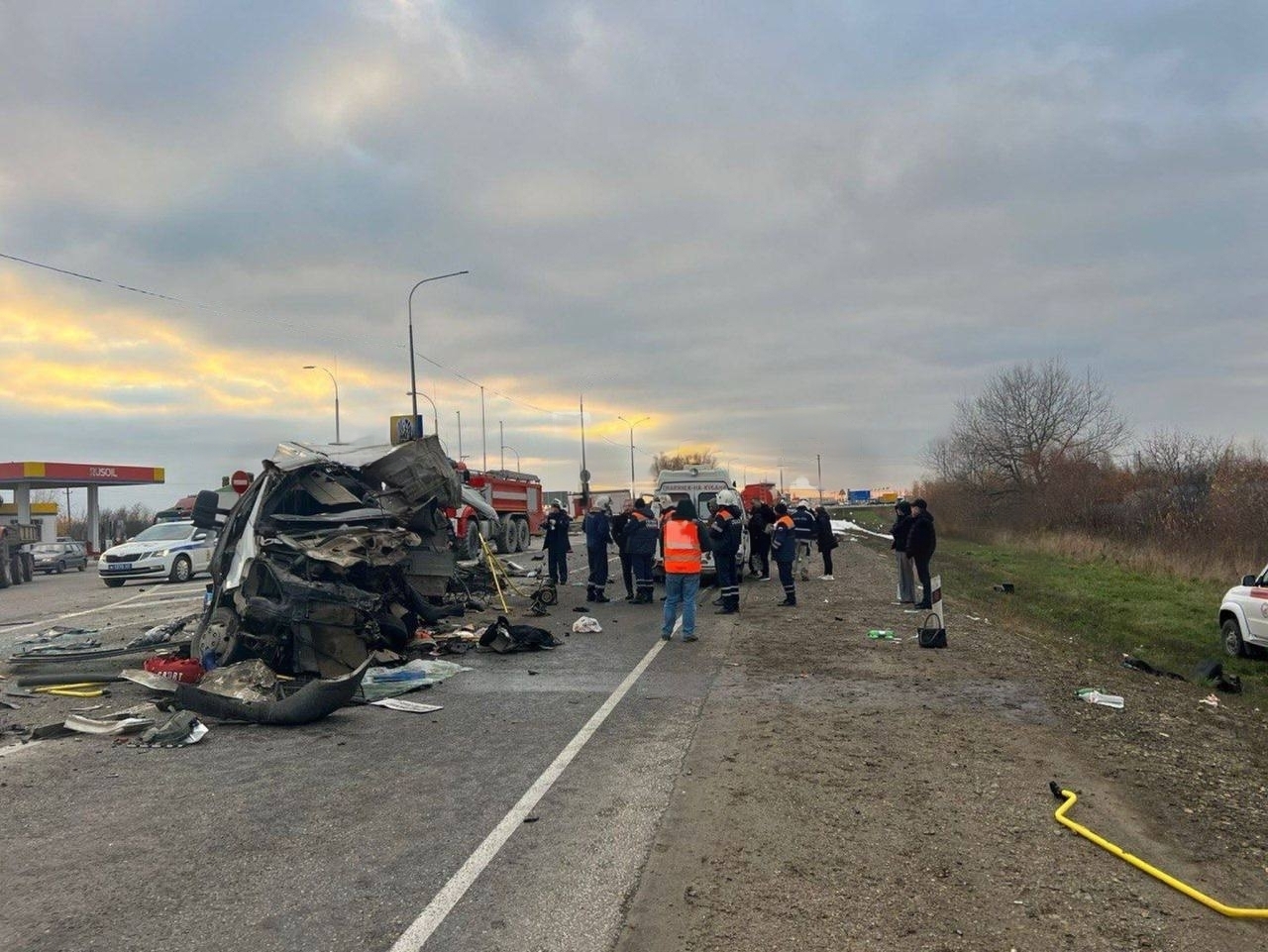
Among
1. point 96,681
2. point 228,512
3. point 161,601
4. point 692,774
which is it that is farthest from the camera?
point 161,601

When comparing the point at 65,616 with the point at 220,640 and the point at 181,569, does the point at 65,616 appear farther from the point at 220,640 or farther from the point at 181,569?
the point at 220,640

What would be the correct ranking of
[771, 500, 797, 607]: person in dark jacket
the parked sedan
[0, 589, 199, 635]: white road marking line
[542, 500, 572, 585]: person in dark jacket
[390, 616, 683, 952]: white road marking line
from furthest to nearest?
the parked sedan < [542, 500, 572, 585]: person in dark jacket < [771, 500, 797, 607]: person in dark jacket < [0, 589, 199, 635]: white road marking line < [390, 616, 683, 952]: white road marking line

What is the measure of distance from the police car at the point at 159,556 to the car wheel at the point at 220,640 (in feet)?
43.8

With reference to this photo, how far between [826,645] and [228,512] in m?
7.44

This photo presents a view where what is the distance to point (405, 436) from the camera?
46.4 feet

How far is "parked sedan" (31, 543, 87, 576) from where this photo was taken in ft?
120

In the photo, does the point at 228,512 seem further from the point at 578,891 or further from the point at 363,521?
the point at 578,891

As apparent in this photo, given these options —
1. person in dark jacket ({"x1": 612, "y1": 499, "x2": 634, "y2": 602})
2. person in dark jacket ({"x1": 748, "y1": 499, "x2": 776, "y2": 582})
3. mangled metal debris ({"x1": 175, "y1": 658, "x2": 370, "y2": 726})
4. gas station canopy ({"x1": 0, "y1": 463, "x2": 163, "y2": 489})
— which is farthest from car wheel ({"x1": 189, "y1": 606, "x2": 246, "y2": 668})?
gas station canopy ({"x1": 0, "y1": 463, "x2": 163, "y2": 489})

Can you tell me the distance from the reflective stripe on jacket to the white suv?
680 cm

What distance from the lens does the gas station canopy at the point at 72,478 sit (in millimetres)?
49500

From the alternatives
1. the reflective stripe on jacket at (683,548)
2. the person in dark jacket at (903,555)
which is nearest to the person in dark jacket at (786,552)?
the person in dark jacket at (903,555)

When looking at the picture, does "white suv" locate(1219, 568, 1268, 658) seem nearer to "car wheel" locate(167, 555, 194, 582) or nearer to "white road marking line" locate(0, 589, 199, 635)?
"white road marking line" locate(0, 589, 199, 635)

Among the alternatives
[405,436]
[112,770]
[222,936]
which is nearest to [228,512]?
[405,436]

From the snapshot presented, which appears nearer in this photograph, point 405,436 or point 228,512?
point 228,512
